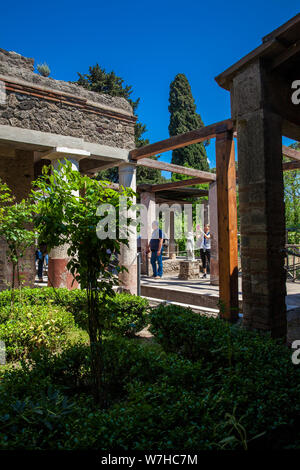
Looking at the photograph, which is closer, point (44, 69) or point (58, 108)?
point (58, 108)

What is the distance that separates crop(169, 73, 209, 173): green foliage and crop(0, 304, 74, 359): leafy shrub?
21487 mm

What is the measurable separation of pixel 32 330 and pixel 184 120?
24.6 metres

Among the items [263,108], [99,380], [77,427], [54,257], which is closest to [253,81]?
[263,108]

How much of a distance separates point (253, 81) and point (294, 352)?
105 inches

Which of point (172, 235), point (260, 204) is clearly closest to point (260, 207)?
point (260, 204)

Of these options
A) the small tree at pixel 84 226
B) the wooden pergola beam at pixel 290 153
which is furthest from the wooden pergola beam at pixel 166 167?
the small tree at pixel 84 226

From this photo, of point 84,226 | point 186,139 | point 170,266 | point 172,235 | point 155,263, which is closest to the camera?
point 84,226

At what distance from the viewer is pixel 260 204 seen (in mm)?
3422

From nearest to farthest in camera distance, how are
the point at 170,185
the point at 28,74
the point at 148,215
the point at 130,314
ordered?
the point at 130,314 → the point at 28,74 → the point at 170,185 → the point at 148,215

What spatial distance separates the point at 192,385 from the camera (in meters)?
2.42

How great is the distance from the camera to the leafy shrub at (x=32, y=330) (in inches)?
160

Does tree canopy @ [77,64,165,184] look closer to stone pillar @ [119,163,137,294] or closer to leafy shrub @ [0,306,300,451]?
stone pillar @ [119,163,137,294]

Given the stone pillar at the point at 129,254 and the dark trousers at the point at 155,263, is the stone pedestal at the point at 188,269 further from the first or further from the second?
the stone pillar at the point at 129,254

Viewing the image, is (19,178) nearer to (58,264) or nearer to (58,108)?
(58,108)
